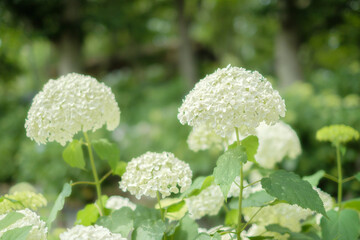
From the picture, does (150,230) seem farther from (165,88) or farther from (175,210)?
(165,88)

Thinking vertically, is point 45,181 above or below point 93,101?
above

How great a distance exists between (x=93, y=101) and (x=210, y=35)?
41.7 feet

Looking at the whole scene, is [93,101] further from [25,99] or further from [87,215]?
[25,99]

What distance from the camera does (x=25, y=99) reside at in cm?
1002

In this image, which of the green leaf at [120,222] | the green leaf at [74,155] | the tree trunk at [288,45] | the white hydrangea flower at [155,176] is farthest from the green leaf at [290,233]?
the tree trunk at [288,45]

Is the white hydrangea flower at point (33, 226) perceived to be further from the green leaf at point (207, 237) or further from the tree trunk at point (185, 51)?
the tree trunk at point (185, 51)

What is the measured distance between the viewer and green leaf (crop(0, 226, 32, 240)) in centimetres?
83

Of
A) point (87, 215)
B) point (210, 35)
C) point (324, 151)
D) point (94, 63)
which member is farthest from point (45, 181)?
point (210, 35)

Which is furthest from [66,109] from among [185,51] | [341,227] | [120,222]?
[185,51]

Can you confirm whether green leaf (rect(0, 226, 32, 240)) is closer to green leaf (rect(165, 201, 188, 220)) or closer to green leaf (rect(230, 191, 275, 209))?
green leaf (rect(165, 201, 188, 220))

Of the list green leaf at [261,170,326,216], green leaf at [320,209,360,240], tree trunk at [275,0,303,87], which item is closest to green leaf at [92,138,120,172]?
green leaf at [261,170,326,216]

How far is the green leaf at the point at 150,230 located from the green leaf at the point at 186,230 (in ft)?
0.25

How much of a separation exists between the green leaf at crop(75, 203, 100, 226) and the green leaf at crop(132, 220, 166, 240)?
0.83 feet

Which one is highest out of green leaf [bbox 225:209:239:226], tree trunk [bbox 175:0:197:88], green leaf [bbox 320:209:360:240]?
tree trunk [bbox 175:0:197:88]
